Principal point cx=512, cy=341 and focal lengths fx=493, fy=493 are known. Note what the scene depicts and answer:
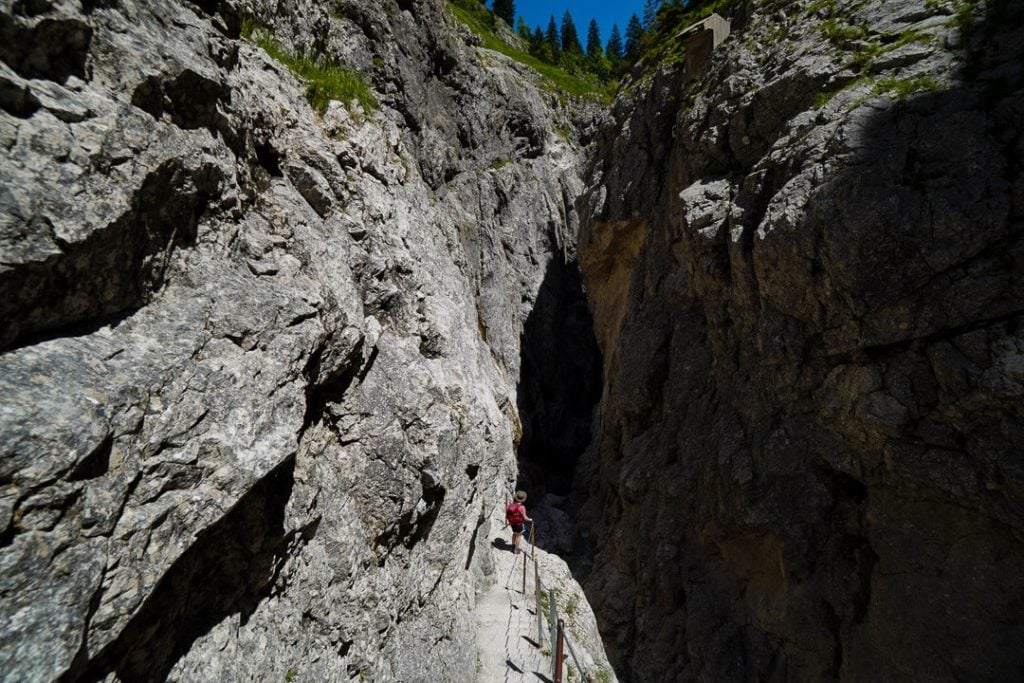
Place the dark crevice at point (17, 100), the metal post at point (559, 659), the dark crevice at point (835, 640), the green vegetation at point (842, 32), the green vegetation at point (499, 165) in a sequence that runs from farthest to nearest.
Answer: the green vegetation at point (499, 165), the green vegetation at point (842, 32), the dark crevice at point (835, 640), the metal post at point (559, 659), the dark crevice at point (17, 100)

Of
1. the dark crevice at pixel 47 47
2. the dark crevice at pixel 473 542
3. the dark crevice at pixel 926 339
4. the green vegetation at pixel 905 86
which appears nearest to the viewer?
the dark crevice at pixel 47 47

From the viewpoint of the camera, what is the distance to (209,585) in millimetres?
6352

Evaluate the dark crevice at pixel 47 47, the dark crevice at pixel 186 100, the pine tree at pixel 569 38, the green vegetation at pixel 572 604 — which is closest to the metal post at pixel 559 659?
the green vegetation at pixel 572 604

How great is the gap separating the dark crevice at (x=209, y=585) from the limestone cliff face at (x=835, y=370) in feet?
41.8

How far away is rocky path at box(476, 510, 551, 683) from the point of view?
991 cm

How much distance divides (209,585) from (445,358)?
7885 mm

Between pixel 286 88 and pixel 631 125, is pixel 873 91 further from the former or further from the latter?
pixel 286 88

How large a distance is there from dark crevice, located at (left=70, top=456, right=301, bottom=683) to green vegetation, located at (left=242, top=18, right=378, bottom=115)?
10.0 m

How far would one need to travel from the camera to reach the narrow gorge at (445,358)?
5207 mm

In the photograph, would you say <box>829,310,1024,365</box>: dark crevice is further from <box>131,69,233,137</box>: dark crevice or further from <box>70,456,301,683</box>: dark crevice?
<box>131,69,233,137</box>: dark crevice

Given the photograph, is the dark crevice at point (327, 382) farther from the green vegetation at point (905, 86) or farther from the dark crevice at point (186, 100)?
the green vegetation at point (905, 86)

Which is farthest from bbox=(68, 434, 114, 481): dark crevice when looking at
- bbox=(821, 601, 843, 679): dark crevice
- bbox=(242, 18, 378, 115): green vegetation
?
bbox=(821, 601, 843, 679): dark crevice

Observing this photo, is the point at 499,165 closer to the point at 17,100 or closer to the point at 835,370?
the point at 835,370

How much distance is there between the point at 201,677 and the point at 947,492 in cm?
1417
